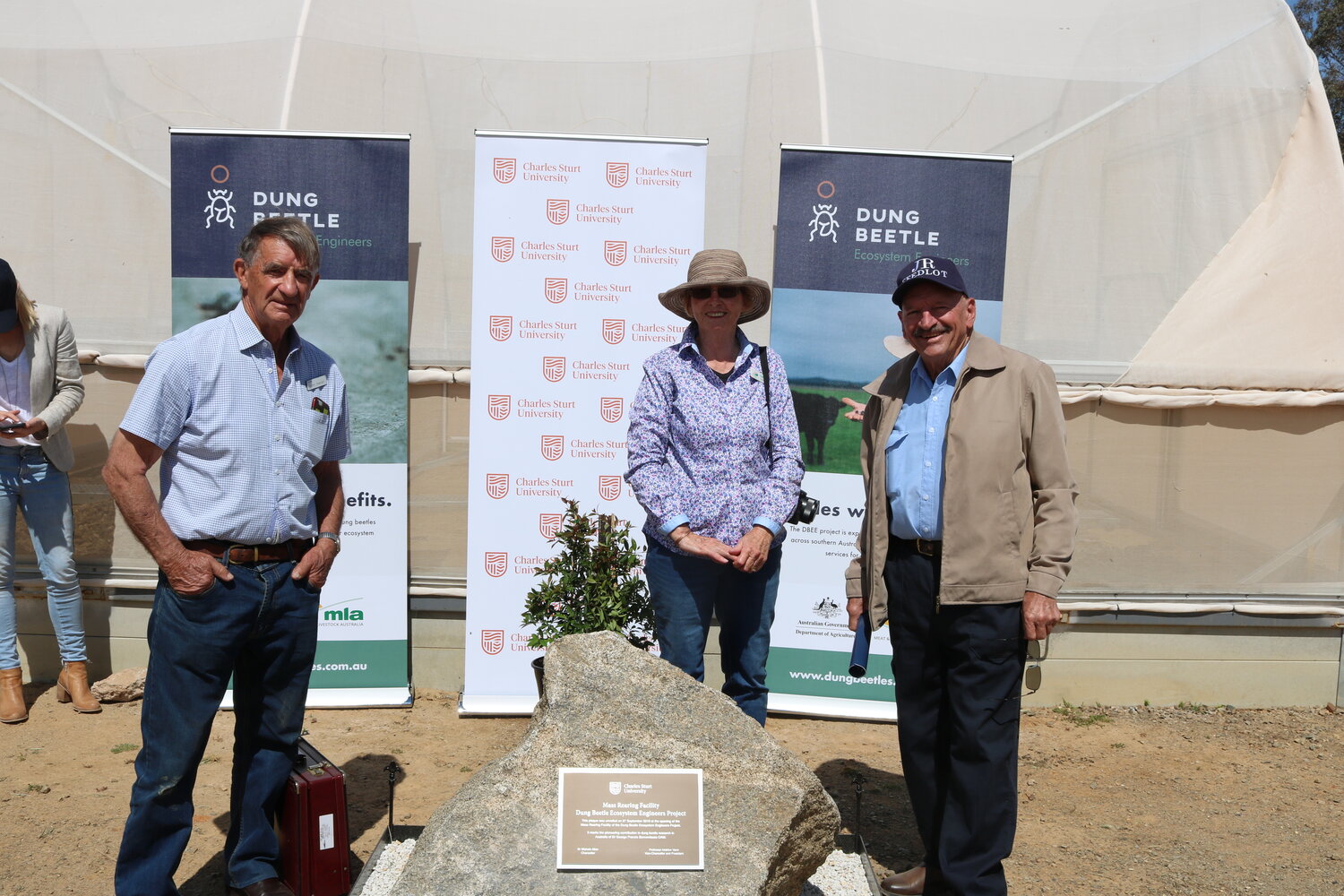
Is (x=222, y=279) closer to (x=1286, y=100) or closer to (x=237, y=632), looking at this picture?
(x=237, y=632)

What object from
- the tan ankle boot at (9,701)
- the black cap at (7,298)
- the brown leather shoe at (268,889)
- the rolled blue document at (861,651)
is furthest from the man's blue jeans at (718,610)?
the tan ankle boot at (9,701)

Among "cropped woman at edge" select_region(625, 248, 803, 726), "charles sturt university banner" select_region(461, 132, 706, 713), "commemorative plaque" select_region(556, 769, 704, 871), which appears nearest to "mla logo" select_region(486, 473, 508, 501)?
"charles sturt university banner" select_region(461, 132, 706, 713)

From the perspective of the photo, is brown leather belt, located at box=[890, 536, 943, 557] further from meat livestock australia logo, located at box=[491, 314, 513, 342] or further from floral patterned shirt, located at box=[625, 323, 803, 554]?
meat livestock australia logo, located at box=[491, 314, 513, 342]

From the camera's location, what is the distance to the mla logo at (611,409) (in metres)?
5.08

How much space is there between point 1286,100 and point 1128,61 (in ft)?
2.92

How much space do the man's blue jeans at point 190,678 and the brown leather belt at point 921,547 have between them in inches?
73.0

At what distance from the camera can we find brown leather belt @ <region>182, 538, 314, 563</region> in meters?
2.91

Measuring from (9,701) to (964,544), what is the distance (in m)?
4.55

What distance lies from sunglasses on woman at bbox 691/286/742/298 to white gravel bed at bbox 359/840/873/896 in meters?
1.88

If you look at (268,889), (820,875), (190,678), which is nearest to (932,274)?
(820,875)

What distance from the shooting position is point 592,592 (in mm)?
3666

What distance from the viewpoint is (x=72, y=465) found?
5.08 metres

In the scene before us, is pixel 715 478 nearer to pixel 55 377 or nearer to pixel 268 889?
pixel 268 889

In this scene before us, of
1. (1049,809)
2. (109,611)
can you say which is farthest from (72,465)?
(1049,809)
